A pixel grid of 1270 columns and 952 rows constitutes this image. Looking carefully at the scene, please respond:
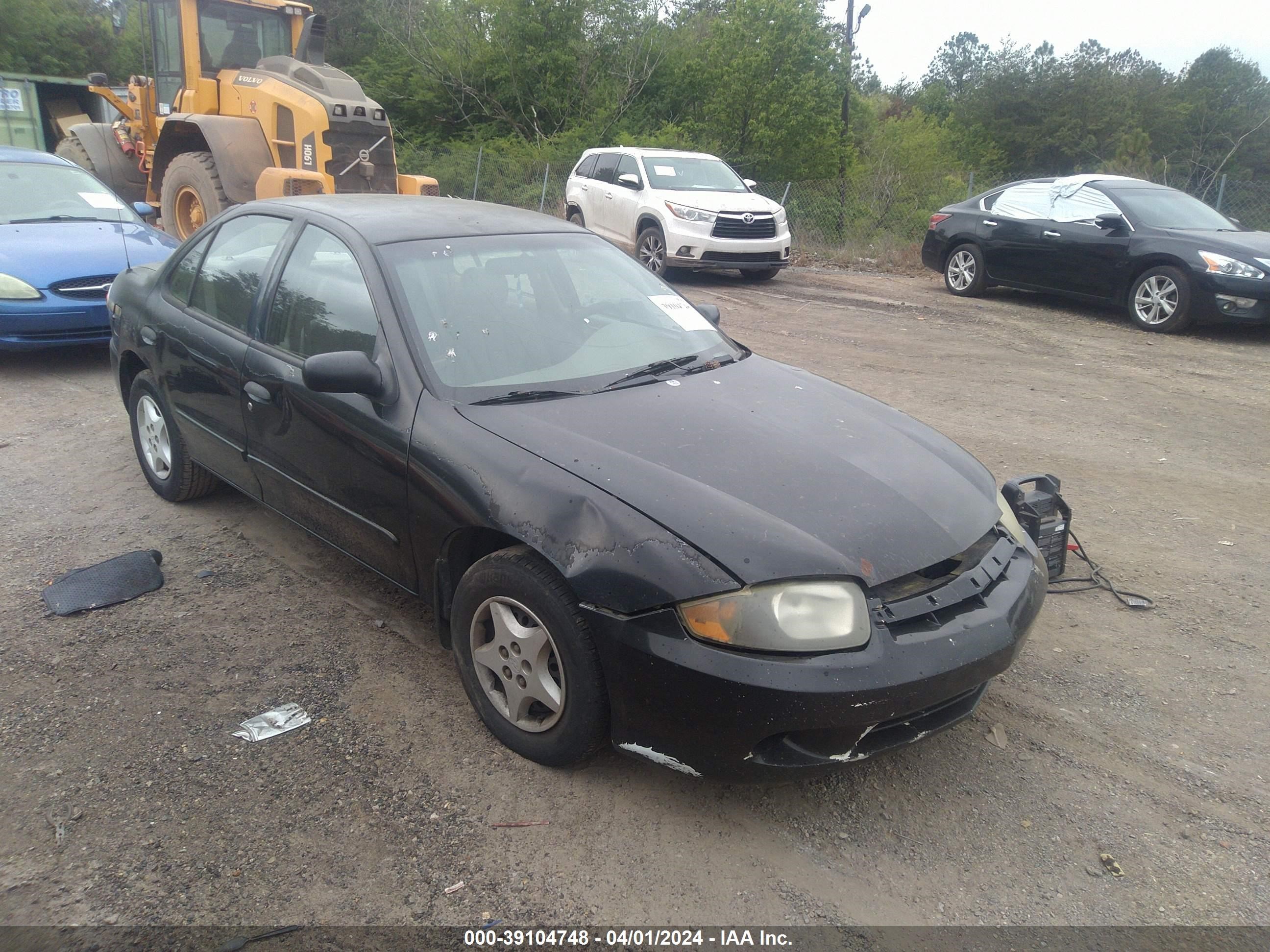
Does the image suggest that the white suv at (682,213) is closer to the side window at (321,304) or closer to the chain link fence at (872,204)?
the chain link fence at (872,204)

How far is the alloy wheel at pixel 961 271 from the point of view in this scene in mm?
12508

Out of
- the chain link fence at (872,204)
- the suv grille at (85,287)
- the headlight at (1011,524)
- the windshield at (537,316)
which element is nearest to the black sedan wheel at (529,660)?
the windshield at (537,316)

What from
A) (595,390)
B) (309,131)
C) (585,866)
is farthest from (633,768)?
(309,131)

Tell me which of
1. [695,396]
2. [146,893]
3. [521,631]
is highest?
[695,396]

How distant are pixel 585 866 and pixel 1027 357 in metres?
7.95

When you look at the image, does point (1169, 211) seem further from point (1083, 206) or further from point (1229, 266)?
point (1229, 266)

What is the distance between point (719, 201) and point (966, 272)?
344 centimetres

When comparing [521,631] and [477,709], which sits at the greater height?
[521,631]

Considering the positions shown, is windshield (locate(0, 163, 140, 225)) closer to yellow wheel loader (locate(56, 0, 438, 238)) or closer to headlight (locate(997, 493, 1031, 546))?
yellow wheel loader (locate(56, 0, 438, 238))

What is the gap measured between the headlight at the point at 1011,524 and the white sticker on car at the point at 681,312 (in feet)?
4.85

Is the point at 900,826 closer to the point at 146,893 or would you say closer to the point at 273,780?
the point at 273,780

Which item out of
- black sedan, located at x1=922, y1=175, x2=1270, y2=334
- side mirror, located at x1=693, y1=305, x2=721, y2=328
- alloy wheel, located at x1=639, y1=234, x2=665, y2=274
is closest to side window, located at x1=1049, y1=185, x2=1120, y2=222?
black sedan, located at x1=922, y1=175, x2=1270, y2=334

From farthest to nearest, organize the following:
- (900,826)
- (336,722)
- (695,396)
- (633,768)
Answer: (695,396) → (336,722) → (633,768) → (900,826)

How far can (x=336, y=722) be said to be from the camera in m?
3.18
